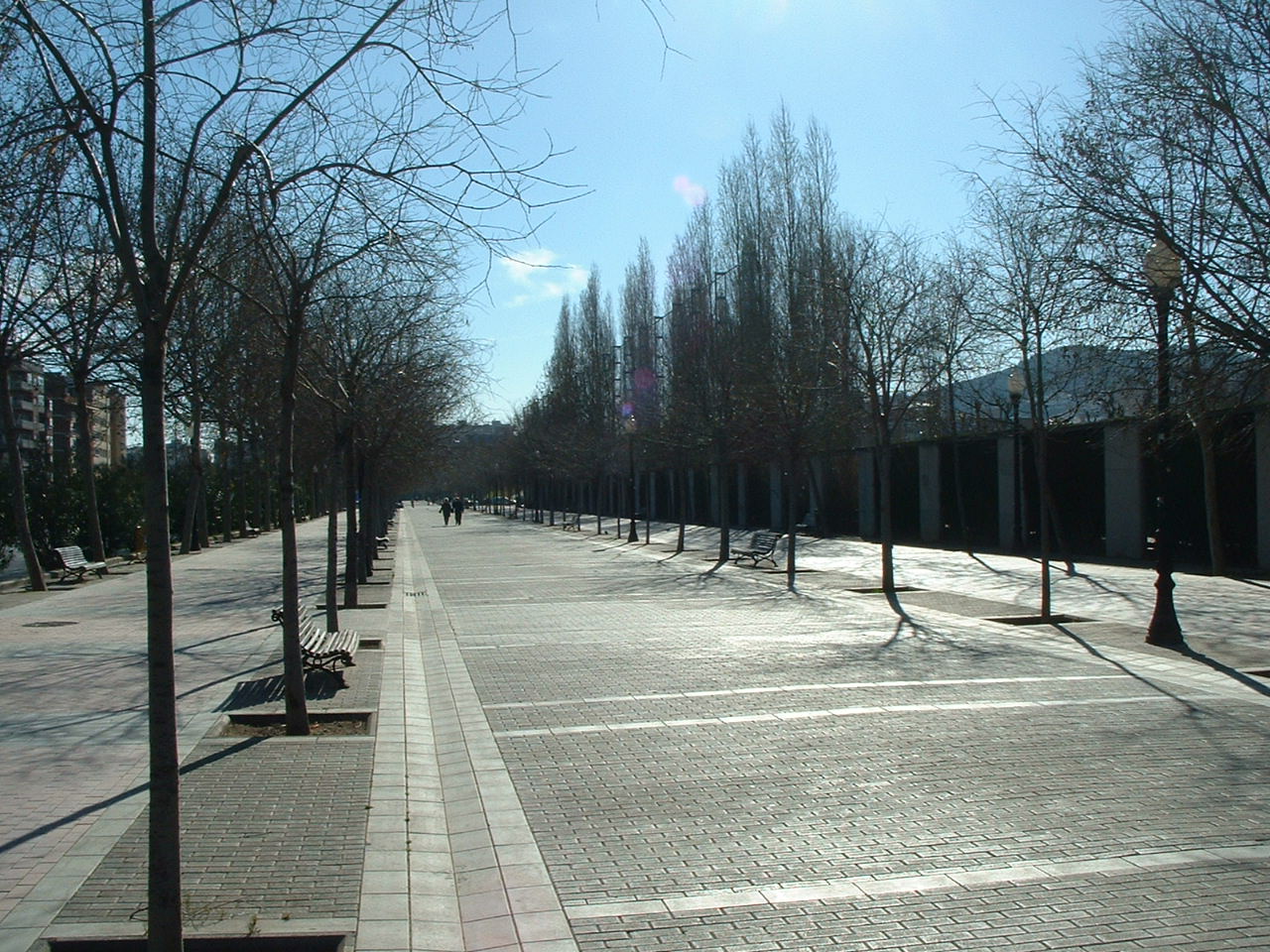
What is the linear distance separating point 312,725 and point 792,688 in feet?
14.3

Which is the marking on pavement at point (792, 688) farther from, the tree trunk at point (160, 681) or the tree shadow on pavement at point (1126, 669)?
the tree trunk at point (160, 681)

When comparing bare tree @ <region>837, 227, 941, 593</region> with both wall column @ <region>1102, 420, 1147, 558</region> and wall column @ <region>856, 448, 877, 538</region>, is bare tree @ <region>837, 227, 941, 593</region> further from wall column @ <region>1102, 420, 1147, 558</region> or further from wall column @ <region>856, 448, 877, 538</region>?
wall column @ <region>856, 448, 877, 538</region>

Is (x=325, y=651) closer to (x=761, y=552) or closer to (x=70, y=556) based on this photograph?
(x=70, y=556)

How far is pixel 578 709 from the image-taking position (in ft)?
32.4

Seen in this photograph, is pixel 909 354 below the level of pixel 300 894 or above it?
above

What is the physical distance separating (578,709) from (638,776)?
7.98 feet

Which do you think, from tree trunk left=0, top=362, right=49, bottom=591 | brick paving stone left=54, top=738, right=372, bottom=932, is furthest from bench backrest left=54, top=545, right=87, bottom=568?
brick paving stone left=54, top=738, right=372, bottom=932

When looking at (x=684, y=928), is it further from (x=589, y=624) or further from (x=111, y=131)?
(x=589, y=624)

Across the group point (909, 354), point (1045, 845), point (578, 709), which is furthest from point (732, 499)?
point (1045, 845)

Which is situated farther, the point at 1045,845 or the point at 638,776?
the point at 638,776

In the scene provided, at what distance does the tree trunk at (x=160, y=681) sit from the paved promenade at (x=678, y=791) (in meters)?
0.60

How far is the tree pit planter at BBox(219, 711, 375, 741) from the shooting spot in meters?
8.58

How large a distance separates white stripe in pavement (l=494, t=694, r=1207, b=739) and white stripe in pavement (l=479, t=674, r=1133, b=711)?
3.04ft

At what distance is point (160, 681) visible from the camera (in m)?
4.16
